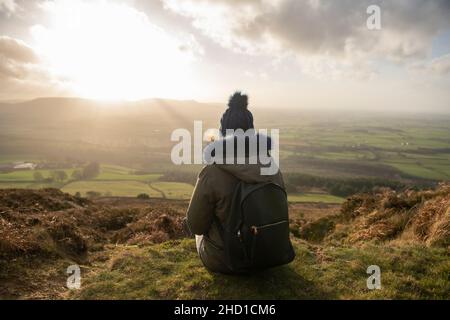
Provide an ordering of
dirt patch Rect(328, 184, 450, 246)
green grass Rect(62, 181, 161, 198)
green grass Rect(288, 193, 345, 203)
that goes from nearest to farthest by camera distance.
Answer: dirt patch Rect(328, 184, 450, 246)
green grass Rect(62, 181, 161, 198)
green grass Rect(288, 193, 345, 203)

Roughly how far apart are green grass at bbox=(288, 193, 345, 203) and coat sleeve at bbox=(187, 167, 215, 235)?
3755 cm

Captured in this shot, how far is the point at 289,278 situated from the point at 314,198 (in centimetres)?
3960

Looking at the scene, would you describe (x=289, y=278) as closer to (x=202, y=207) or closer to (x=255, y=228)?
(x=255, y=228)

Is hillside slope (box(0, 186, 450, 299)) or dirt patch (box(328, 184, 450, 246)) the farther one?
dirt patch (box(328, 184, 450, 246))

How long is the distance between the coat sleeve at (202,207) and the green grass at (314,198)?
37552 millimetres

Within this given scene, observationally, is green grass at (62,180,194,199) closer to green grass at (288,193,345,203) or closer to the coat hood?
green grass at (288,193,345,203)

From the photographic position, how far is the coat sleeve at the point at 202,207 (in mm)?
5223

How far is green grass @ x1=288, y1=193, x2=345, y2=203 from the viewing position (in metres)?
42.2

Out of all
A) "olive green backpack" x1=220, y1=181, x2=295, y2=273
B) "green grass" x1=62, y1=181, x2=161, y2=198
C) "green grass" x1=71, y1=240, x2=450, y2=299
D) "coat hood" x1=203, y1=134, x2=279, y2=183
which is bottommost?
"green grass" x1=62, y1=181, x2=161, y2=198

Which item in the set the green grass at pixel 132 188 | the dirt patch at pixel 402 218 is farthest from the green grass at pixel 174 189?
the dirt patch at pixel 402 218

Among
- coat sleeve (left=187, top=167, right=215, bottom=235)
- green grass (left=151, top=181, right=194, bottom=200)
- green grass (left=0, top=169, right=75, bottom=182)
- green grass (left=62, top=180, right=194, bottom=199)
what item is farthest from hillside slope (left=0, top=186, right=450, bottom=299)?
green grass (left=0, top=169, right=75, bottom=182)

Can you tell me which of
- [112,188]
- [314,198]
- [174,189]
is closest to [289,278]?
[314,198]

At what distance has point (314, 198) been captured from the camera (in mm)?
43812
